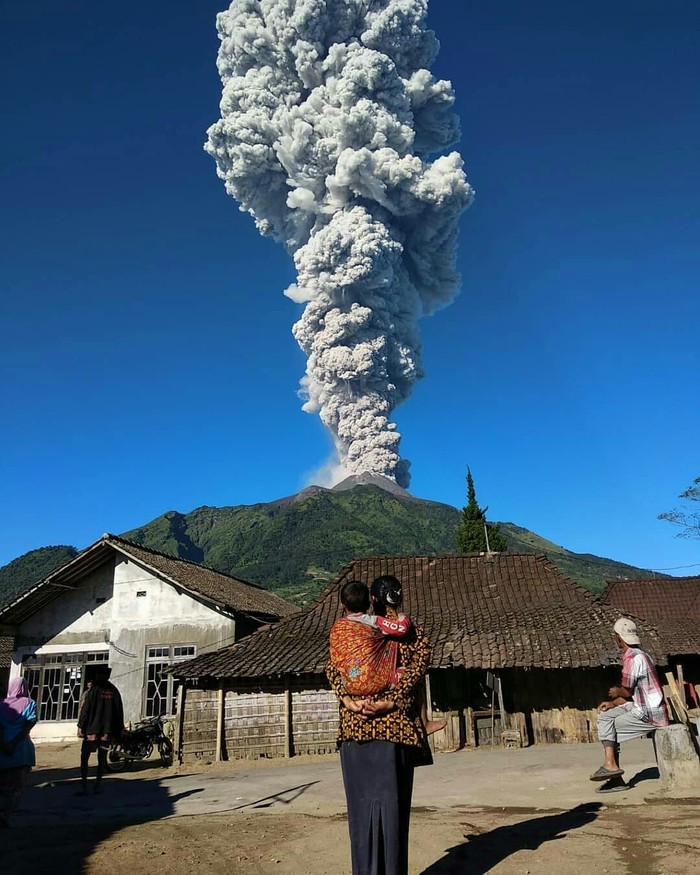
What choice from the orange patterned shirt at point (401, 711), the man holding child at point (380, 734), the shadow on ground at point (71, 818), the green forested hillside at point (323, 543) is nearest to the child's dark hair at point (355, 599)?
the man holding child at point (380, 734)

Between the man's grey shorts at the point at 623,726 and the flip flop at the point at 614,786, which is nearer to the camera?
the man's grey shorts at the point at 623,726

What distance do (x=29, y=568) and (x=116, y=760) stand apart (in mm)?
101611

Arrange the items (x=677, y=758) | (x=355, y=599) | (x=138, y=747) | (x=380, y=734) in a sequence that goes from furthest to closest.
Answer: (x=138, y=747) → (x=677, y=758) → (x=355, y=599) → (x=380, y=734)

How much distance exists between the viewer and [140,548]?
2141 centimetres

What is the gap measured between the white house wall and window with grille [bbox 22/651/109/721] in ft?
0.74

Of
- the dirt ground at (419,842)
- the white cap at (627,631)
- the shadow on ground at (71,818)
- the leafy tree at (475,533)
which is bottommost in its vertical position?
the shadow on ground at (71,818)

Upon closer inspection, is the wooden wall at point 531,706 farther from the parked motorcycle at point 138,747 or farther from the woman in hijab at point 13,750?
the woman in hijab at point 13,750

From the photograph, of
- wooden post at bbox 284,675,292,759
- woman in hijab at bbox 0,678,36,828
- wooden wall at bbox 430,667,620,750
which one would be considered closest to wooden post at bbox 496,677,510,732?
wooden wall at bbox 430,667,620,750

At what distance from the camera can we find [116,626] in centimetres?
2058

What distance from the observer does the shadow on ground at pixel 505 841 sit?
4375 millimetres

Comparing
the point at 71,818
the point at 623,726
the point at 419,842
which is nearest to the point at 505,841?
the point at 419,842

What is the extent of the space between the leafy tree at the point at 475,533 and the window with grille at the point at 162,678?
22197 millimetres

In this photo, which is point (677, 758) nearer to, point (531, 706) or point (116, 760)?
point (531, 706)

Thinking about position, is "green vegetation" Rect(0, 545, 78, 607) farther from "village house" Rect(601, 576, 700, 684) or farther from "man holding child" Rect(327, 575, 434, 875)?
"man holding child" Rect(327, 575, 434, 875)
